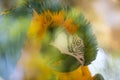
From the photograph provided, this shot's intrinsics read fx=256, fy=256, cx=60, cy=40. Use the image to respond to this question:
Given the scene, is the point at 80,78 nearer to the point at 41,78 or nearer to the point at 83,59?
the point at 83,59

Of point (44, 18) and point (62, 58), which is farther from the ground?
point (44, 18)

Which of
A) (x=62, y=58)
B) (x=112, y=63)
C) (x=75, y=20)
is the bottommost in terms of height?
(x=112, y=63)

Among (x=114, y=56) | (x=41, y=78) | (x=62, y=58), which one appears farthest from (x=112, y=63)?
(x=41, y=78)

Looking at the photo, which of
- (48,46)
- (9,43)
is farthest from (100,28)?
(9,43)

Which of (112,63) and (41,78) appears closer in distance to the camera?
(41,78)

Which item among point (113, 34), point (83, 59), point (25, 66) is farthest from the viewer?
point (113, 34)

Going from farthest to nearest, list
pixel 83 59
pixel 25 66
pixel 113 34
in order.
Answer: pixel 113 34 → pixel 83 59 → pixel 25 66

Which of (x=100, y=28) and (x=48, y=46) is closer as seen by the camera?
(x=48, y=46)

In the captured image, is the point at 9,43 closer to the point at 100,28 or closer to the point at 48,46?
the point at 48,46
